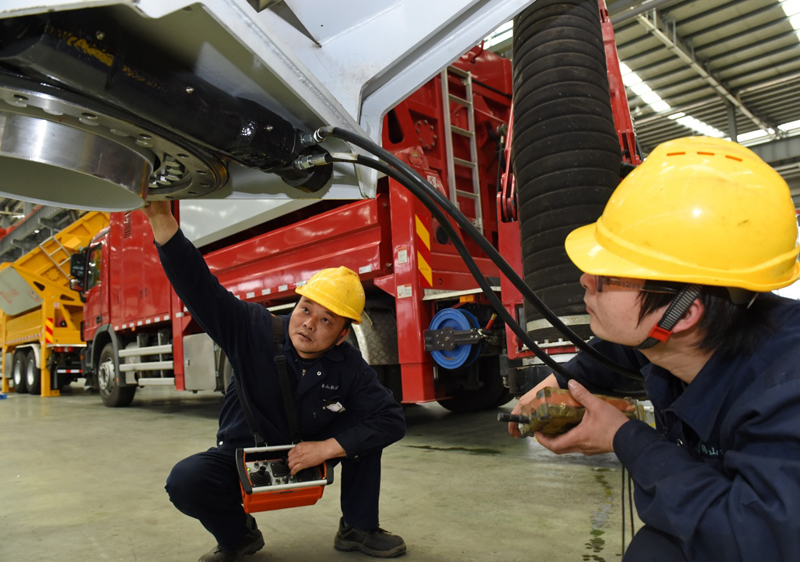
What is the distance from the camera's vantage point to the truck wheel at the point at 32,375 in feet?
37.6

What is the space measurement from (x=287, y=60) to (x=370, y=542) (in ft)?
5.51

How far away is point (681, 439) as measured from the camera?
1.24m

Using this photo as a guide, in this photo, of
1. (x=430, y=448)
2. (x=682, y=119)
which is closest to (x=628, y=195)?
(x=430, y=448)

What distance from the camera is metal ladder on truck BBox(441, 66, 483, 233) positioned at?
423 cm

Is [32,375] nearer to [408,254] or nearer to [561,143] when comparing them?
[408,254]

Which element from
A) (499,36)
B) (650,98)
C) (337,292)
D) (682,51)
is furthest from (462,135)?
(650,98)

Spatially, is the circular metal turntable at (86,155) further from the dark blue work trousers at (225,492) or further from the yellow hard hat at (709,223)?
the dark blue work trousers at (225,492)

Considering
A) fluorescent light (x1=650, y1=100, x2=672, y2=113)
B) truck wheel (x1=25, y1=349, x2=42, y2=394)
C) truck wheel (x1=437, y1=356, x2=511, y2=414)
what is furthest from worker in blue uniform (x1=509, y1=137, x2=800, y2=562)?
truck wheel (x1=25, y1=349, x2=42, y2=394)

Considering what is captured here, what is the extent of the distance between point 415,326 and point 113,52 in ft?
9.88

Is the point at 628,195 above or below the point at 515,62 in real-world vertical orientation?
below

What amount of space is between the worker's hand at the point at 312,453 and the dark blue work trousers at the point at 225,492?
0.35 feet

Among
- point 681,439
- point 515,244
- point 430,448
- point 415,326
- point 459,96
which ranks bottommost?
point 430,448

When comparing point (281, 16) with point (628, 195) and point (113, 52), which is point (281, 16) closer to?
point (113, 52)

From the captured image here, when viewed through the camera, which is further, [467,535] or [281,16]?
[467,535]
